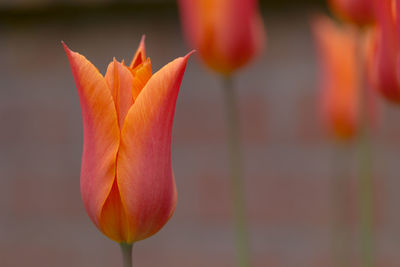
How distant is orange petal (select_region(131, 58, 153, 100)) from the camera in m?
0.40

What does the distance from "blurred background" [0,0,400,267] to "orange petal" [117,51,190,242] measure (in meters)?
1.20

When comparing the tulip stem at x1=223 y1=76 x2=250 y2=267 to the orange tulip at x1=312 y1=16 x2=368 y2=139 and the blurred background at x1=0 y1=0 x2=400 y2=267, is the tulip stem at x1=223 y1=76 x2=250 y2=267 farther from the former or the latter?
the blurred background at x1=0 y1=0 x2=400 y2=267

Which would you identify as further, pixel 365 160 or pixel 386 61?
pixel 365 160

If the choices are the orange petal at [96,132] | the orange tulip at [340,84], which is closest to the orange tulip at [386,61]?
the orange petal at [96,132]

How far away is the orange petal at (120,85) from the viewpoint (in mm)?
397

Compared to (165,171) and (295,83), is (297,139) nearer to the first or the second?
(295,83)

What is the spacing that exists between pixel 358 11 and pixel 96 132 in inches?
15.4

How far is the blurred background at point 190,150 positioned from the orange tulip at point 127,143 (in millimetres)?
1202

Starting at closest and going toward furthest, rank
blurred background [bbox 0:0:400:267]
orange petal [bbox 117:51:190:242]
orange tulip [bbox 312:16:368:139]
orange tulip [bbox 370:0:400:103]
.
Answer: orange petal [bbox 117:51:190:242]
orange tulip [bbox 370:0:400:103]
orange tulip [bbox 312:16:368:139]
blurred background [bbox 0:0:400:267]

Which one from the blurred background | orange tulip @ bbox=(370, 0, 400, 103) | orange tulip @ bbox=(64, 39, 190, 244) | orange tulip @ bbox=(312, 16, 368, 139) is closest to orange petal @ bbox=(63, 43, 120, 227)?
orange tulip @ bbox=(64, 39, 190, 244)

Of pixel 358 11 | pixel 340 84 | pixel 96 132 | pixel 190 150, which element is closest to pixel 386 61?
pixel 358 11

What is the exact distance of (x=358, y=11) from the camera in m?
0.68

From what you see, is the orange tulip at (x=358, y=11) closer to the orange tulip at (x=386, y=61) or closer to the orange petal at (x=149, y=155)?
the orange tulip at (x=386, y=61)

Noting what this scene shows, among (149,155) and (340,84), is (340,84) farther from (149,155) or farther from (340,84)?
(149,155)
